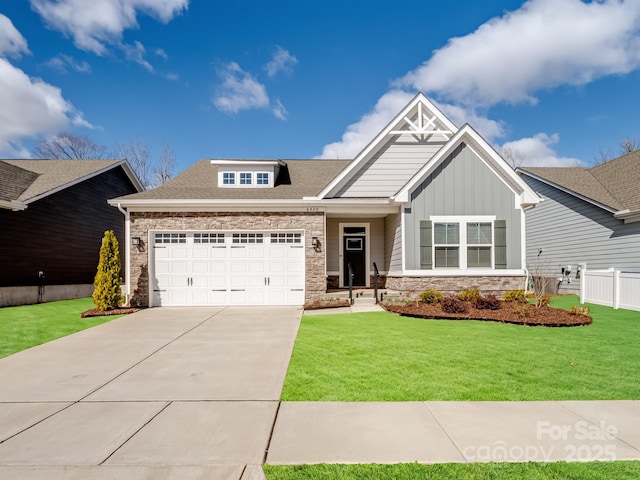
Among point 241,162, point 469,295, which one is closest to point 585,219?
point 469,295

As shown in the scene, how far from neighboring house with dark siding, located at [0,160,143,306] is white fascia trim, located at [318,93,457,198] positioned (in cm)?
1155

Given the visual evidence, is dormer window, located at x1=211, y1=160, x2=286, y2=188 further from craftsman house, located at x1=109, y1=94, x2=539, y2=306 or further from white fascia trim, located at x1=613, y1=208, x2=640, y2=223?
white fascia trim, located at x1=613, y1=208, x2=640, y2=223

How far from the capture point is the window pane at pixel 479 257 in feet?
37.8

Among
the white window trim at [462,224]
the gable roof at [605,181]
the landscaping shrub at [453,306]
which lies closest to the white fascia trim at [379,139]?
the white window trim at [462,224]

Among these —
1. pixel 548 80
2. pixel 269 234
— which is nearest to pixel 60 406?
pixel 269 234

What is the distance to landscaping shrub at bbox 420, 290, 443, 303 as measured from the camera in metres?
10.6

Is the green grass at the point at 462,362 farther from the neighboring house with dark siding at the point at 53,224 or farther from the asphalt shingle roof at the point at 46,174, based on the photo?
the asphalt shingle roof at the point at 46,174

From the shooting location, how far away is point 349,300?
11.4m

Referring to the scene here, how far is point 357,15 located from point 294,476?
12.7m

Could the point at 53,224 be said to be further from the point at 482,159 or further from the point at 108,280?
the point at 482,159

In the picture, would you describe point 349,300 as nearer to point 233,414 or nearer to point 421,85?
point 233,414

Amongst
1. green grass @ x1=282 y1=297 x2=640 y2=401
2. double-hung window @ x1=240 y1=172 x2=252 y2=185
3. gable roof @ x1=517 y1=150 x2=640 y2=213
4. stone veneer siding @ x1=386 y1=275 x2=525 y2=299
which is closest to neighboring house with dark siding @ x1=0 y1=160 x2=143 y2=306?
double-hung window @ x1=240 y1=172 x2=252 y2=185

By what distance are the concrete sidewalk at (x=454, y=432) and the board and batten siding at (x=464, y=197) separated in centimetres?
805

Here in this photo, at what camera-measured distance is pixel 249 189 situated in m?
13.2
